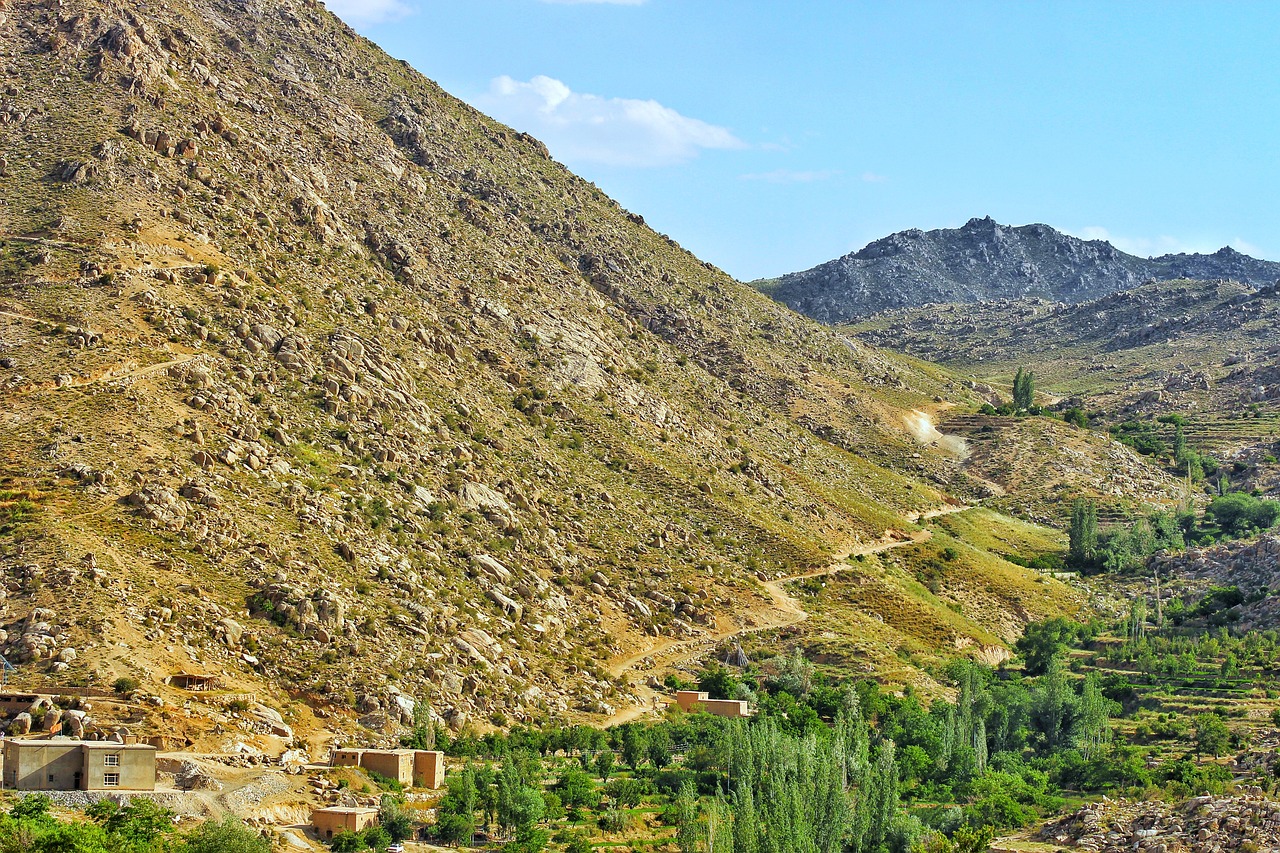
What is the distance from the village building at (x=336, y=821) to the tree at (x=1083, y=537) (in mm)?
80060

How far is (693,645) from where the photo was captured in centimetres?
8700

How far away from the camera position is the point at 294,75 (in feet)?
426

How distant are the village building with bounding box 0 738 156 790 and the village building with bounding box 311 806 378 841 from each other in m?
6.33

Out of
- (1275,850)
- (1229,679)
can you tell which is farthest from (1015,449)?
(1275,850)

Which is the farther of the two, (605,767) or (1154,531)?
(1154,531)

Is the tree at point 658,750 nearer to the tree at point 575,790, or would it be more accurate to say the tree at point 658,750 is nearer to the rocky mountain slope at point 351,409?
the rocky mountain slope at point 351,409

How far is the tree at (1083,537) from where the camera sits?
116m

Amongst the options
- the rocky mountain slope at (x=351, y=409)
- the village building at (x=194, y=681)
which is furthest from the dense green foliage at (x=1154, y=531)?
the village building at (x=194, y=681)

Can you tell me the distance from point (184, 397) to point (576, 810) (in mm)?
30620

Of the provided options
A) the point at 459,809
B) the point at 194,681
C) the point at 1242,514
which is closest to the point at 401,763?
the point at 459,809

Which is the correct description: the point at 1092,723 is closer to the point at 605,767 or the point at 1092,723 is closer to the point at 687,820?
the point at 605,767

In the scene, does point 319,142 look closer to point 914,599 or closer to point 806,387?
point 806,387

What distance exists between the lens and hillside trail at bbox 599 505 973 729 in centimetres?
7771

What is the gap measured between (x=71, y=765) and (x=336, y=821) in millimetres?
9247
